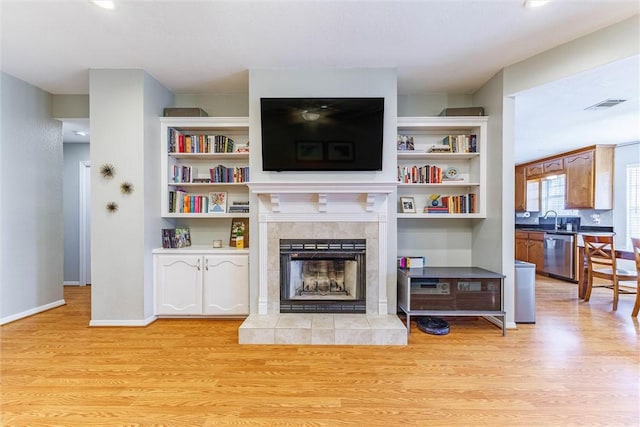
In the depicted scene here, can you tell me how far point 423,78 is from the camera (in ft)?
10.6

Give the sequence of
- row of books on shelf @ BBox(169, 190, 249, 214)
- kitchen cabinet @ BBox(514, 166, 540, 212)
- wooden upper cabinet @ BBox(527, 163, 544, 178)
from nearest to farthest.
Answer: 1. row of books on shelf @ BBox(169, 190, 249, 214)
2. wooden upper cabinet @ BBox(527, 163, 544, 178)
3. kitchen cabinet @ BBox(514, 166, 540, 212)

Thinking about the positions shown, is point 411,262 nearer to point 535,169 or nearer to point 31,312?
point 31,312

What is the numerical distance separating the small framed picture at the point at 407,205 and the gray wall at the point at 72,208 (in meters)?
4.85

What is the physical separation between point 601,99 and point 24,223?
252 inches

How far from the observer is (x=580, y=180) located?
5496 millimetres

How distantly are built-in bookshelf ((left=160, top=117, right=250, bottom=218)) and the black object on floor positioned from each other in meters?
2.15

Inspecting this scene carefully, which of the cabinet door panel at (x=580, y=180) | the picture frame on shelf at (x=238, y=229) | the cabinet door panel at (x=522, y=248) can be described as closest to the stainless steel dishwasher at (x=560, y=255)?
the cabinet door panel at (x=522, y=248)

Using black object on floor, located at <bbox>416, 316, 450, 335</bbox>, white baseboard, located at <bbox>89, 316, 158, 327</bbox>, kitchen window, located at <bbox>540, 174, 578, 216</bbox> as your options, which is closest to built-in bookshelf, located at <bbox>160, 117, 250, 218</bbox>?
white baseboard, located at <bbox>89, 316, 158, 327</bbox>

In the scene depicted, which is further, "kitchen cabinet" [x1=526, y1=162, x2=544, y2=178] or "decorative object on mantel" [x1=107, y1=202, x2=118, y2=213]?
"kitchen cabinet" [x1=526, y1=162, x2=544, y2=178]

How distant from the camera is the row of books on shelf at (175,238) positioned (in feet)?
10.8

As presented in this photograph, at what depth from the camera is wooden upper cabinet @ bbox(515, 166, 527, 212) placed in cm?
695

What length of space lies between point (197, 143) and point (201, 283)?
1.54m

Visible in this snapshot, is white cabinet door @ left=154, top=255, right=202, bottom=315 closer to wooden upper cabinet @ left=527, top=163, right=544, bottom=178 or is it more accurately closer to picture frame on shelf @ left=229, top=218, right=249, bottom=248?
picture frame on shelf @ left=229, top=218, right=249, bottom=248

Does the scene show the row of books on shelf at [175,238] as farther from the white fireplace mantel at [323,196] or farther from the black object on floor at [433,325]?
the black object on floor at [433,325]
